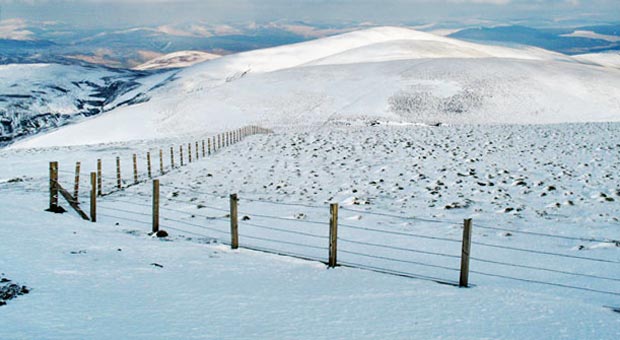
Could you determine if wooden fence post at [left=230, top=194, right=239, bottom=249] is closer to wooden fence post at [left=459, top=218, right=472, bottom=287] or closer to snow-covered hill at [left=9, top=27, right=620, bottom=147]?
wooden fence post at [left=459, top=218, right=472, bottom=287]

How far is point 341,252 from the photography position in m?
13.6

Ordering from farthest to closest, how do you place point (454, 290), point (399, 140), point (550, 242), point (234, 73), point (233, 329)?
1. point (234, 73)
2. point (399, 140)
3. point (550, 242)
4. point (454, 290)
5. point (233, 329)

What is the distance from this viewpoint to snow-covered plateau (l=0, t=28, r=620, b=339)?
7586mm

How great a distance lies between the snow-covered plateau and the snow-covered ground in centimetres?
5

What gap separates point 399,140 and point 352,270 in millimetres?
24248

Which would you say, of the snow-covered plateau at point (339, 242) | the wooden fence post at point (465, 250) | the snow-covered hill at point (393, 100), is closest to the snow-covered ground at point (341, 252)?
the snow-covered plateau at point (339, 242)

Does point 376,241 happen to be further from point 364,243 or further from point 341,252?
point 341,252

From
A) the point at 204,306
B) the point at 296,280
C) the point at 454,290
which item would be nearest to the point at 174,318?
the point at 204,306

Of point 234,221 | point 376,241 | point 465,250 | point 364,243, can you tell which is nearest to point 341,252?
point 364,243

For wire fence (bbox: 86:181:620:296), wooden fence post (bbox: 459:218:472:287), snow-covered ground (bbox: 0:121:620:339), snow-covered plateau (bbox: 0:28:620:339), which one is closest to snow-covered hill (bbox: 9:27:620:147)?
snow-covered plateau (bbox: 0:28:620:339)

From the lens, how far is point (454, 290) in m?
9.38

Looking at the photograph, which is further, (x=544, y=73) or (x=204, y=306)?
(x=544, y=73)

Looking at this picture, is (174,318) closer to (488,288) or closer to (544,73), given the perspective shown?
(488,288)

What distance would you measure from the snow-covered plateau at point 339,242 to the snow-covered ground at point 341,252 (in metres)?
0.05
